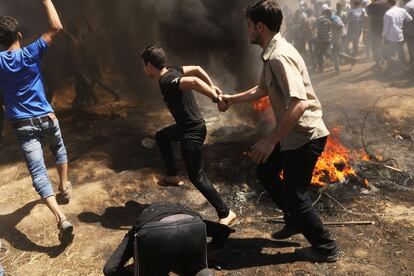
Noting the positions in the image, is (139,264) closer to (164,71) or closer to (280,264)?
(280,264)

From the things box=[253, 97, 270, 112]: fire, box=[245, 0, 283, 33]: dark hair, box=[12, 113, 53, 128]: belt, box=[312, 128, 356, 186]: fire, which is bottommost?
box=[312, 128, 356, 186]: fire

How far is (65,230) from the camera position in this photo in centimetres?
413

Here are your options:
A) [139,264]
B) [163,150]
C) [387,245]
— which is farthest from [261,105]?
[139,264]

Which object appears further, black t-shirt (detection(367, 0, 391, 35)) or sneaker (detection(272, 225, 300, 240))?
black t-shirt (detection(367, 0, 391, 35))

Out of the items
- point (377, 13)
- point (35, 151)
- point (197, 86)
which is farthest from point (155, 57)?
point (377, 13)

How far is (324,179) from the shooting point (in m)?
5.35

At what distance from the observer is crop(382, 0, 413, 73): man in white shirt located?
1062 cm

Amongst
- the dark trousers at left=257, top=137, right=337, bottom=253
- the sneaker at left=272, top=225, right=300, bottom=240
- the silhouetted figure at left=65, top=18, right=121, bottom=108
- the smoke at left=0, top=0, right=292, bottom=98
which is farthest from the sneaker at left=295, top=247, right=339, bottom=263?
the silhouetted figure at left=65, top=18, right=121, bottom=108

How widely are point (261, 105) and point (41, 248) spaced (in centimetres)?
560

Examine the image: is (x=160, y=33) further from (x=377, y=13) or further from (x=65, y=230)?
(x=65, y=230)

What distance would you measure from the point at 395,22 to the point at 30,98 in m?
Answer: 10.0

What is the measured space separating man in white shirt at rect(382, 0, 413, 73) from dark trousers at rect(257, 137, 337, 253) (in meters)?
8.87

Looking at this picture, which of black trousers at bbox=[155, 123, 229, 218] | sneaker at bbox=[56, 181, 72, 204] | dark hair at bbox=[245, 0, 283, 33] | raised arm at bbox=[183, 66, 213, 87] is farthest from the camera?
sneaker at bbox=[56, 181, 72, 204]

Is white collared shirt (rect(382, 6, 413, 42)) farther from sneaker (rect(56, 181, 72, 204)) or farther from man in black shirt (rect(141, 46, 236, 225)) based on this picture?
sneaker (rect(56, 181, 72, 204))
